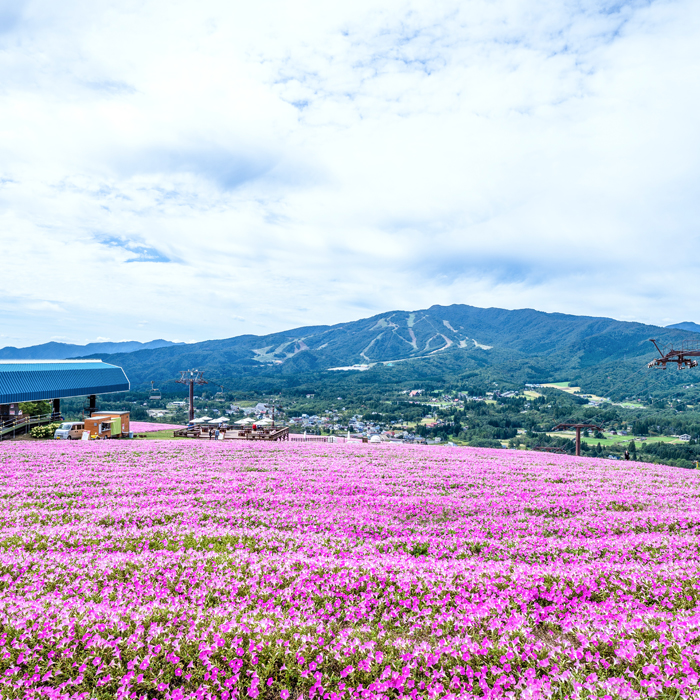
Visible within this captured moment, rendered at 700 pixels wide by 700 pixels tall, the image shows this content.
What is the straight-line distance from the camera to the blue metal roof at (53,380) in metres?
34.5

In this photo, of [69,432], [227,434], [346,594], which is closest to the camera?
[346,594]

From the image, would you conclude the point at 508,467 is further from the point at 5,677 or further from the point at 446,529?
the point at 5,677

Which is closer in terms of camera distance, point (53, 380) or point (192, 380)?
point (53, 380)

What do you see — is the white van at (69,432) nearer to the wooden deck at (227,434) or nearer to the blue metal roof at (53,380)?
the blue metal roof at (53,380)

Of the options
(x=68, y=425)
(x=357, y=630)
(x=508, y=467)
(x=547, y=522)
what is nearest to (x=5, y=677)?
(x=357, y=630)

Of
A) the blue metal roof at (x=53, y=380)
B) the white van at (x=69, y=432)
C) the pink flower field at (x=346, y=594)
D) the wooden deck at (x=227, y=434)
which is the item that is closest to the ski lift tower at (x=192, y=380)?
the blue metal roof at (x=53, y=380)

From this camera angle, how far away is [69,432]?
3103cm

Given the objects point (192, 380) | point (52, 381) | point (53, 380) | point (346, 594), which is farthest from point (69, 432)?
point (346, 594)

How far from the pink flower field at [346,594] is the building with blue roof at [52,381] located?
2777 centimetres

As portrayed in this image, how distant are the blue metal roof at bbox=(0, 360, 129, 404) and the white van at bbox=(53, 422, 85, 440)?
6.24 m

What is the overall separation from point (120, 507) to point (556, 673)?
494 inches

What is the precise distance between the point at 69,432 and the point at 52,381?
10.9 meters

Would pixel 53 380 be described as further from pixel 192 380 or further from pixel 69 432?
pixel 192 380

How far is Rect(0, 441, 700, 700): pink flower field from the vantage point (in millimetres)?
4754
